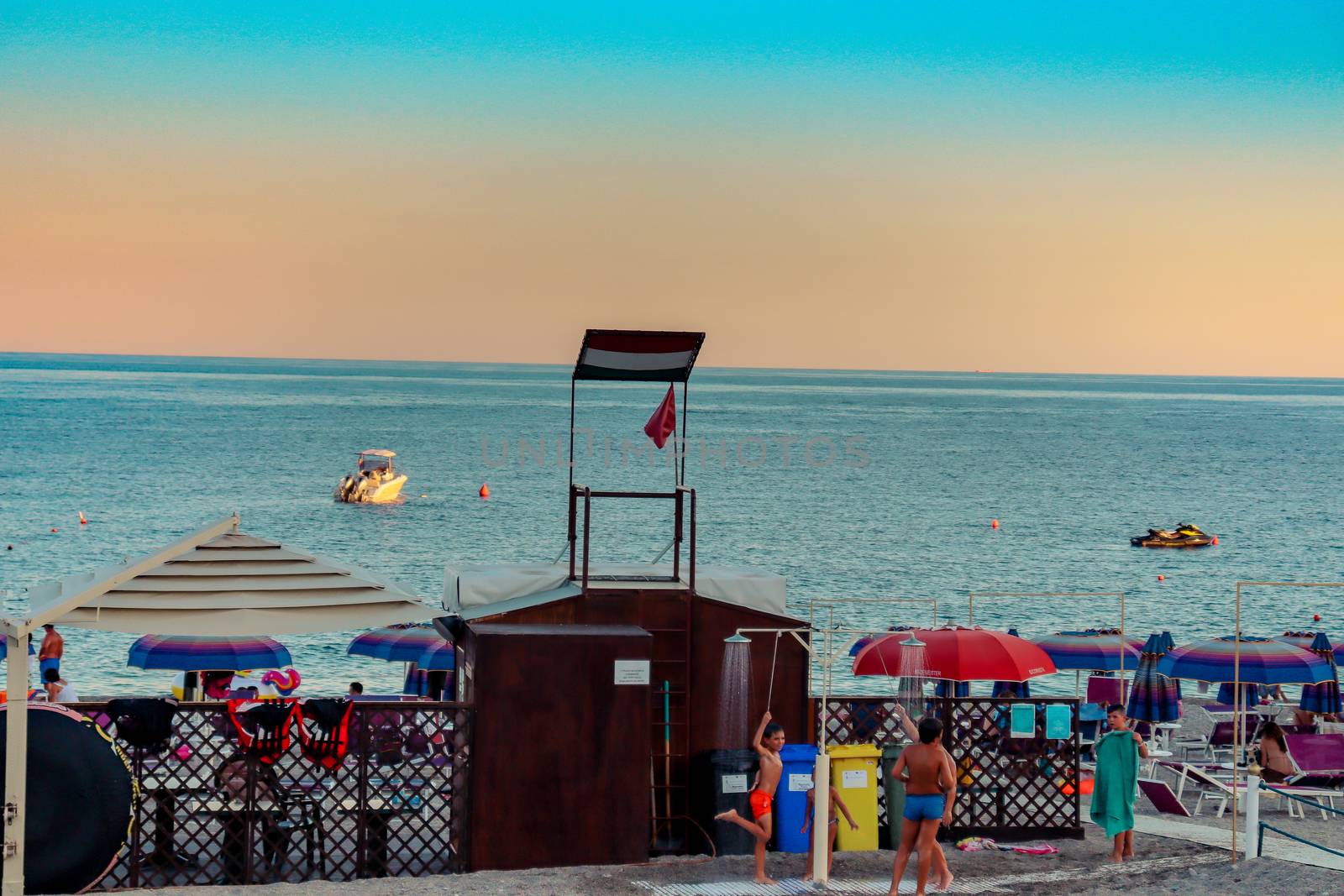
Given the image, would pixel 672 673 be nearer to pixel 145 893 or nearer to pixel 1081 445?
pixel 145 893

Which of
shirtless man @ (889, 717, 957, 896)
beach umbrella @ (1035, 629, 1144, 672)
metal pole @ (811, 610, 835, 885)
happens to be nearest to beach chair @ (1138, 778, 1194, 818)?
metal pole @ (811, 610, 835, 885)

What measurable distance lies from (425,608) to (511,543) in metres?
61.3

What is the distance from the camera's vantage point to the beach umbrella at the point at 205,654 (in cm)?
1803

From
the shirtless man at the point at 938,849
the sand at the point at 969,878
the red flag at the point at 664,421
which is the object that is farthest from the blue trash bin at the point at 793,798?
the red flag at the point at 664,421

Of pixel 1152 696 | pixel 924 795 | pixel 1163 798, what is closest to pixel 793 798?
pixel 924 795

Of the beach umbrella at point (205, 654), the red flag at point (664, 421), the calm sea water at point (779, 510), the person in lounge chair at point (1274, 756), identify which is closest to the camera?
the red flag at point (664, 421)

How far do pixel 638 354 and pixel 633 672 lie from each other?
3.42 metres

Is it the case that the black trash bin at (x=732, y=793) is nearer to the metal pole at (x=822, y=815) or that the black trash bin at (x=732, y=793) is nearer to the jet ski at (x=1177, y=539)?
the metal pole at (x=822, y=815)

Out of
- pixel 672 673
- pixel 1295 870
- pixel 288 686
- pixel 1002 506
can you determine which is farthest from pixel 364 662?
pixel 1002 506

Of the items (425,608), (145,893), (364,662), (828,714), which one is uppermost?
(425,608)

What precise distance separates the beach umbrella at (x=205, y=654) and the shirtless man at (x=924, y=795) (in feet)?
32.0

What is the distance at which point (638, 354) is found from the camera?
1405cm

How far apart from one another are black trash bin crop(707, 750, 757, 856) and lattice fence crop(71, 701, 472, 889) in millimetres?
2108

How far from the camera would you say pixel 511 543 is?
7194 centimetres
